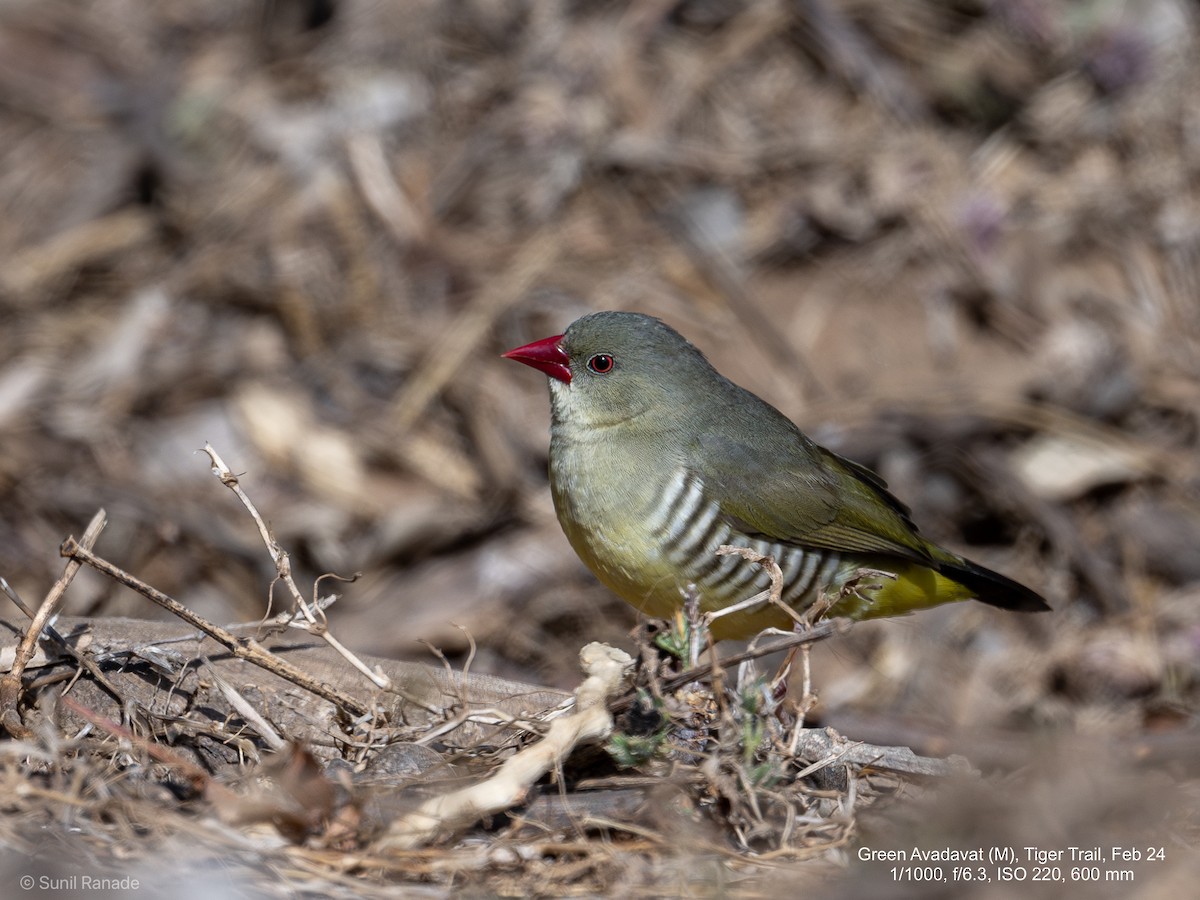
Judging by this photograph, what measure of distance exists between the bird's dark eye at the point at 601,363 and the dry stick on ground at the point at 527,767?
4.57 feet

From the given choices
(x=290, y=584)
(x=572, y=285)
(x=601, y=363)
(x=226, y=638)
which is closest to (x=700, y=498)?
(x=601, y=363)

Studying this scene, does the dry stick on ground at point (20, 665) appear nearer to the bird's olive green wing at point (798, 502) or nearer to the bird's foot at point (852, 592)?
the bird's foot at point (852, 592)

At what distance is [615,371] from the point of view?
4.28m

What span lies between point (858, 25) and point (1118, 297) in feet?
7.03

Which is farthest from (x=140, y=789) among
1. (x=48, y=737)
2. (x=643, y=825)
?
(x=643, y=825)

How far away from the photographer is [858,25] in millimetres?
8078

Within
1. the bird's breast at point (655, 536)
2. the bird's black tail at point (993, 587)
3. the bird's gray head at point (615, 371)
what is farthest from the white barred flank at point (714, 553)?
the bird's black tail at point (993, 587)

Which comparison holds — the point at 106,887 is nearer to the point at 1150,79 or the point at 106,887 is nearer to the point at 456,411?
the point at 456,411

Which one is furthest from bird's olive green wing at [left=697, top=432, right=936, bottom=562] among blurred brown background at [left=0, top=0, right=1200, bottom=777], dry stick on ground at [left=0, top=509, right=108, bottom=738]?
dry stick on ground at [left=0, top=509, right=108, bottom=738]

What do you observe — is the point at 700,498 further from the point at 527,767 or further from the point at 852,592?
the point at 527,767

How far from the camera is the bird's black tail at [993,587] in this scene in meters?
4.36

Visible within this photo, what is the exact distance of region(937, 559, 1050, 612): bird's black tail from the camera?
4355 millimetres

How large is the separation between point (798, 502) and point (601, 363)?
0.71 meters

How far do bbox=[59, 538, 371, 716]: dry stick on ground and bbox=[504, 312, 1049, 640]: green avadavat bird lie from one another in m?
1.02
